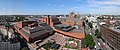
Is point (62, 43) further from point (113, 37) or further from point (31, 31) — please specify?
point (113, 37)

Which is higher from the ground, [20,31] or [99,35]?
[20,31]

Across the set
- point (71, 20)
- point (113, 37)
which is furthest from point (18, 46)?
point (71, 20)

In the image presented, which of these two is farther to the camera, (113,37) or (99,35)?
(99,35)

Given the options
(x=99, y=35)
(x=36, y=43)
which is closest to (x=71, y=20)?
(x=99, y=35)

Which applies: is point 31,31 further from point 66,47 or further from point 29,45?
point 66,47

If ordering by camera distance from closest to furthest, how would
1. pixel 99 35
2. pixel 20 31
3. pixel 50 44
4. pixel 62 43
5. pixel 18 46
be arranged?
pixel 18 46 < pixel 50 44 < pixel 62 43 < pixel 20 31 < pixel 99 35

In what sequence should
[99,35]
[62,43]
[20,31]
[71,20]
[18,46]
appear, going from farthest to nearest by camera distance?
[71,20], [99,35], [20,31], [62,43], [18,46]

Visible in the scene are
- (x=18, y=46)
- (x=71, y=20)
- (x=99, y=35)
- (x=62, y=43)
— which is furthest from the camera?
(x=71, y=20)

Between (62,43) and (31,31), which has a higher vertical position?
(31,31)

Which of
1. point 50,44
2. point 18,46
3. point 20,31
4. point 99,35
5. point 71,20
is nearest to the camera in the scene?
point 18,46
